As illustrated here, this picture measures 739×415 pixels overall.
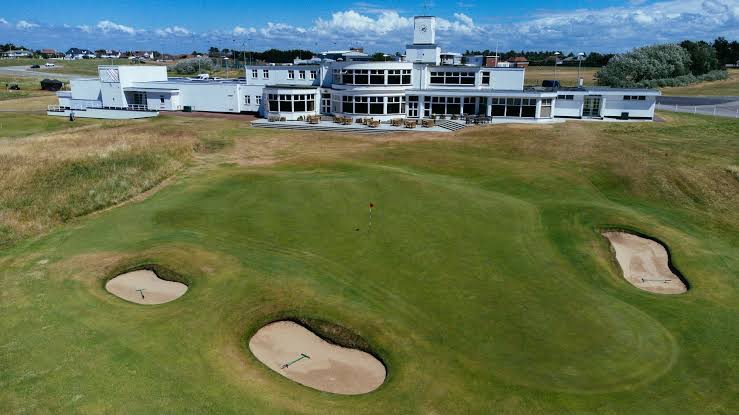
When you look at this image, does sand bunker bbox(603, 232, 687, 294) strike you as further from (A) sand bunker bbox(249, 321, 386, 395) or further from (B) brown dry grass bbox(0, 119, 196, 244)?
(B) brown dry grass bbox(0, 119, 196, 244)

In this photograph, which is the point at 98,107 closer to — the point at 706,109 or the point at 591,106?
the point at 591,106

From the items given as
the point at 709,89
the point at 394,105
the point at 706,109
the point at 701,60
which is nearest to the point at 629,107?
the point at 706,109

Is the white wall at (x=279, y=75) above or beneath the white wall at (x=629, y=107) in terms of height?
above

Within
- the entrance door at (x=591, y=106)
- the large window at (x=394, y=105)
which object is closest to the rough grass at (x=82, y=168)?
the large window at (x=394, y=105)

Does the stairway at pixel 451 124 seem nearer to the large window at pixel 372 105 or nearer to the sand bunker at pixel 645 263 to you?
the large window at pixel 372 105

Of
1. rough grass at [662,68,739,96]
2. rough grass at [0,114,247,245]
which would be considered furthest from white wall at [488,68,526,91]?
rough grass at [662,68,739,96]

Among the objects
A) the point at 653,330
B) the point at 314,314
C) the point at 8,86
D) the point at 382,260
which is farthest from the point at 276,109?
the point at 8,86

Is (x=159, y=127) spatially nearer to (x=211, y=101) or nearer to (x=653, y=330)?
(x=211, y=101)
